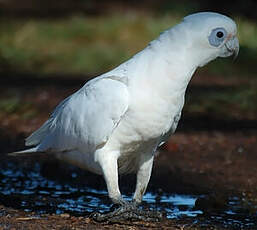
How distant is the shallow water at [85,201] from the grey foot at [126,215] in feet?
0.91

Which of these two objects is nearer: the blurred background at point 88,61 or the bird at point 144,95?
the bird at point 144,95

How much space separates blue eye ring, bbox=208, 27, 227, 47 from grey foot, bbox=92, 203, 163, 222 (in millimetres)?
1249

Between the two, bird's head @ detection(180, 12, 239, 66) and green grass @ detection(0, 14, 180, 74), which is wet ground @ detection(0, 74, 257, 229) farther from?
green grass @ detection(0, 14, 180, 74)

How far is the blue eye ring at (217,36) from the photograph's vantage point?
188 inches

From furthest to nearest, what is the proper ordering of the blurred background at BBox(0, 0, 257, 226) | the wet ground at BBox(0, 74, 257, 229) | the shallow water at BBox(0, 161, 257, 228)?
the blurred background at BBox(0, 0, 257, 226)
the shallow water at BBox(0, 161, 257, 228)
the wet ground at BBox(0, 74, 257, 229)

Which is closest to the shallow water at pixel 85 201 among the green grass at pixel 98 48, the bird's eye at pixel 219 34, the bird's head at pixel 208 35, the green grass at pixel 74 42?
the bird's head at pixel 208 35

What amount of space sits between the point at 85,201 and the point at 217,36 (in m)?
1.80

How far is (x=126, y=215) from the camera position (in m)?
4.97

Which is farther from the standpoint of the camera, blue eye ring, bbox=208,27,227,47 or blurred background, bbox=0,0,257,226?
blurred background, bbox=0,0,257,226

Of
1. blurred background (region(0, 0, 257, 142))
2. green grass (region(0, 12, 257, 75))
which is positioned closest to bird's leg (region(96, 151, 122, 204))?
blurred background (region(0, 0, 257, 142))

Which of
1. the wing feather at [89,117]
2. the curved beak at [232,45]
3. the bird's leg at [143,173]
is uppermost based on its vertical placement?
the curved beak at [232,45]

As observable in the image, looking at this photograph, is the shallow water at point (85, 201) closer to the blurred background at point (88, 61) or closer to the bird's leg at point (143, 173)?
the bird's leg at point (143, 173)

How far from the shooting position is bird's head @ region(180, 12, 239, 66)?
475cm

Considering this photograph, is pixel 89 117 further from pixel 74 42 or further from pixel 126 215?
pixel 74 42
